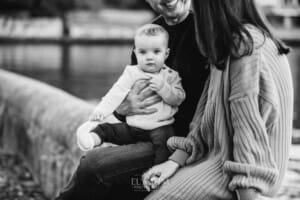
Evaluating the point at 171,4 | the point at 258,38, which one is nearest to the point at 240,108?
the point at 258,38

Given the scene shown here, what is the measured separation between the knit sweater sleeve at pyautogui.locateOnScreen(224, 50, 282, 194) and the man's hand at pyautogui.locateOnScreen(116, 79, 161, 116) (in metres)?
0.59

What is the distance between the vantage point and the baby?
2674mm

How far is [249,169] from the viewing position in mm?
2125

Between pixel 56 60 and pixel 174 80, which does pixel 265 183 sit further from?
pixel 56 60

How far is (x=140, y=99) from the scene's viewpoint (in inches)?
107

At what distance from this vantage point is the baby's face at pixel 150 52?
2.70 m

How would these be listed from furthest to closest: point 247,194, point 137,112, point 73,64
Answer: point 73,64 → point 137,112 → point 247,194

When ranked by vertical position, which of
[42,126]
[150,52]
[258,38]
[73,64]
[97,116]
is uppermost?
[258,38]

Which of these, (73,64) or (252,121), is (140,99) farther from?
(73,64)

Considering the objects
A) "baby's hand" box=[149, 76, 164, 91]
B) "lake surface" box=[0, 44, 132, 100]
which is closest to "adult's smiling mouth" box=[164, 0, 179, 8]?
"baby's hand" box=[149, 76, 164, 91]

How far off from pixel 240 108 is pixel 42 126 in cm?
317

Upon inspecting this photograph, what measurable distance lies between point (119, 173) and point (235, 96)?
2.16 ft

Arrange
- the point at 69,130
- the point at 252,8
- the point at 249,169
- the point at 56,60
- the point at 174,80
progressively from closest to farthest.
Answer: the point at 249,169, the point at 252,8, the point at 174,80, the point at 69,130, the point at 56,60

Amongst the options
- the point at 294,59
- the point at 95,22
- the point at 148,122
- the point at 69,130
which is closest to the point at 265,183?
the point at 148,122
